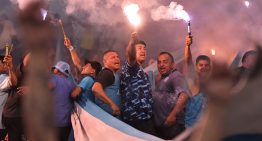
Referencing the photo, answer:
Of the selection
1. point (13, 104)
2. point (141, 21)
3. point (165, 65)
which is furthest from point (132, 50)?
point (141, 21)

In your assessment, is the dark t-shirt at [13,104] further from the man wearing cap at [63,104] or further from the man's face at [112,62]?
the man's face at [112,62]

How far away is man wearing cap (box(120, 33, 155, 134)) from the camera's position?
5219 mm

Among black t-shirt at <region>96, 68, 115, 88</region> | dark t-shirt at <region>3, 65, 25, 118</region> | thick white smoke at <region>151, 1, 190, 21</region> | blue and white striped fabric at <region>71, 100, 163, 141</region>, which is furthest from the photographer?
thick white smoke at <region>151, 1, 190, 21</region>

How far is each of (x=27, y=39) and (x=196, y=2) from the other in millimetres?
7702

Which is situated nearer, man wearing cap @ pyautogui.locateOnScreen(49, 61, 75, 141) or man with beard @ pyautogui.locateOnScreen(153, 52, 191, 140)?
man with beard @ pyautogui.locateOnScreen(153, 52, 191, 140)

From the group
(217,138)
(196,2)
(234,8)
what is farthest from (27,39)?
(196,2)

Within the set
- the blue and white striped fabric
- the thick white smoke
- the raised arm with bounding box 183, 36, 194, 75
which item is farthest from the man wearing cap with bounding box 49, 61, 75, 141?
the thick white smoke

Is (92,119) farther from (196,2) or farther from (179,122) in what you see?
(196,2)

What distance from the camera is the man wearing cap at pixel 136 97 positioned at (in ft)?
17.1

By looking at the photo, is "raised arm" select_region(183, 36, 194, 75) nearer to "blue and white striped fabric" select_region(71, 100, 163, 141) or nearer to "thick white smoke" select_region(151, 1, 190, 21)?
"blue and white striped fabric" select_region(71, 100, 163, 141)

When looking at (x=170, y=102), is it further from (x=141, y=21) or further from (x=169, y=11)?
(x=141, y=21)

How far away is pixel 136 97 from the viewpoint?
5.25m

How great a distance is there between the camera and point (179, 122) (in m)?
5.42

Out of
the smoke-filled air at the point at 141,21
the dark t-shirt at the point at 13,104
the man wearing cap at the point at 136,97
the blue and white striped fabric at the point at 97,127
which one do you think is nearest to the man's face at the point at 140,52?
the man wearing cap at the point at 136,97
